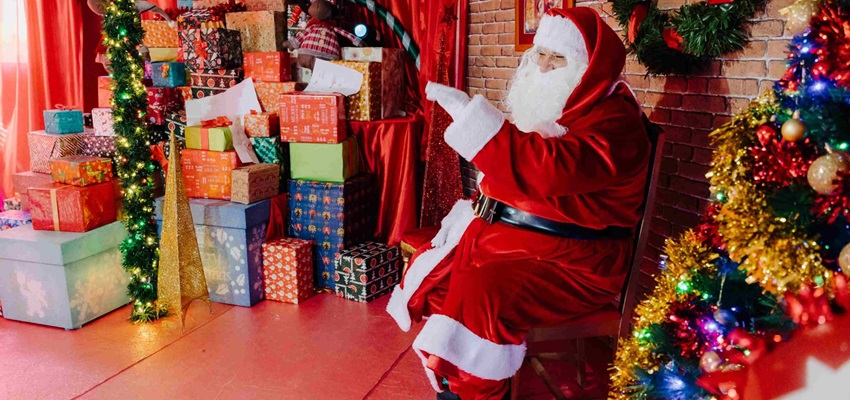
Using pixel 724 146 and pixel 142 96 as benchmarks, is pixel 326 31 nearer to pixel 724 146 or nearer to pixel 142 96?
pixel 142 96

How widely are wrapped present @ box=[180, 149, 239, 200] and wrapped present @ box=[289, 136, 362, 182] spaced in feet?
1.10

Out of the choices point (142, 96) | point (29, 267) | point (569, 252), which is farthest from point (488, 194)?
point (29, 267)

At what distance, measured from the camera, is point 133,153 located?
3186 mm

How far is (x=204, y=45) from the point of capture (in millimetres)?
3889

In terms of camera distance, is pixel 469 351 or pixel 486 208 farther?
pixel 486 208

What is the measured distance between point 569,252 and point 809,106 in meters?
0.91

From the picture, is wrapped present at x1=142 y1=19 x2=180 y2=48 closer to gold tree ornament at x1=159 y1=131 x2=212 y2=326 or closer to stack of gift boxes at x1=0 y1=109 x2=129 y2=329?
stack of gift boxes at x1=0 y1=109 x2=129 y2=329

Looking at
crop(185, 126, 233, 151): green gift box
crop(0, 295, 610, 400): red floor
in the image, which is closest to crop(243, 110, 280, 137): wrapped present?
crop(185, 126, 233, 151): green gift box

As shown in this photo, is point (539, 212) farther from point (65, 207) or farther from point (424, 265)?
point (65, 207)

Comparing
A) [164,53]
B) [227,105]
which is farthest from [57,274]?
[164,53]

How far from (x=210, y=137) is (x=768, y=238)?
3033mm

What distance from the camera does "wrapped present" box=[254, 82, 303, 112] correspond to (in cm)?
385

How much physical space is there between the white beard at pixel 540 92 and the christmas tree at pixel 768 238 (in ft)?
2.24

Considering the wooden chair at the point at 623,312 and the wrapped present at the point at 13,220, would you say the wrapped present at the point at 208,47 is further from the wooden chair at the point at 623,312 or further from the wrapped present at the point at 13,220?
the wooden chair at the point at 623,312
